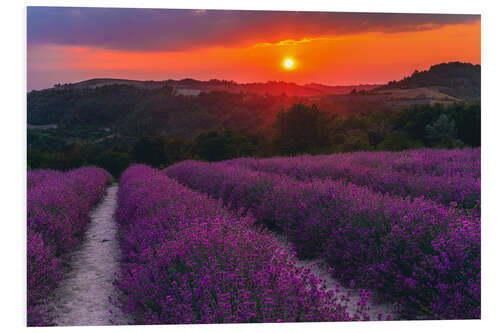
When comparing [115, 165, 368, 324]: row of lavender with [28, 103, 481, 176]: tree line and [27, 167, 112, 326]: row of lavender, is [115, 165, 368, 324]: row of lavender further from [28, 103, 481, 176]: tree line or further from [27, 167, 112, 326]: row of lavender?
[28, 103, 481, 176]: tree line

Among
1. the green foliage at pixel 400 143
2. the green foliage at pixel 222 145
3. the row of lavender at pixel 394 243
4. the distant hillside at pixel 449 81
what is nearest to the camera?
the row of lavender at pixel 394 243

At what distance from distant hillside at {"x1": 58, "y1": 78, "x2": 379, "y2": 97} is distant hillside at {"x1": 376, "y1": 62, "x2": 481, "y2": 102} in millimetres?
568

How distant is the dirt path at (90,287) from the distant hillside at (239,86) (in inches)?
83.7

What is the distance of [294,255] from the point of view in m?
3.64

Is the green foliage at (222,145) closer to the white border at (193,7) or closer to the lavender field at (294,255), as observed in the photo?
the lavender field at (294,255)

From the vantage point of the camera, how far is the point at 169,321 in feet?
8.80

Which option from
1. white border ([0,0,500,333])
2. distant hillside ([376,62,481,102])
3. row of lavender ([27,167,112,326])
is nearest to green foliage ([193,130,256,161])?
row of lavender ([27,167,112,326])

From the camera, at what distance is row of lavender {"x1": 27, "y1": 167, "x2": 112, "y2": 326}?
372 centimetres

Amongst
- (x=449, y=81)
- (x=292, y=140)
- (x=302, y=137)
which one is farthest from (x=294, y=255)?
(x=302, y=137)

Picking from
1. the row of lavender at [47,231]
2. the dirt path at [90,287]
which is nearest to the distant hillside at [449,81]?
the dirt path at [90,287]

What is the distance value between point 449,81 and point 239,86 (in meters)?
2.86

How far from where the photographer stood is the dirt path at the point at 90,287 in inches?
140

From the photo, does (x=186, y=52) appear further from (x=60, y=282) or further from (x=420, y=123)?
(x=420, y=123)

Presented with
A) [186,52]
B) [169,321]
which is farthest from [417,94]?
[169,321]
